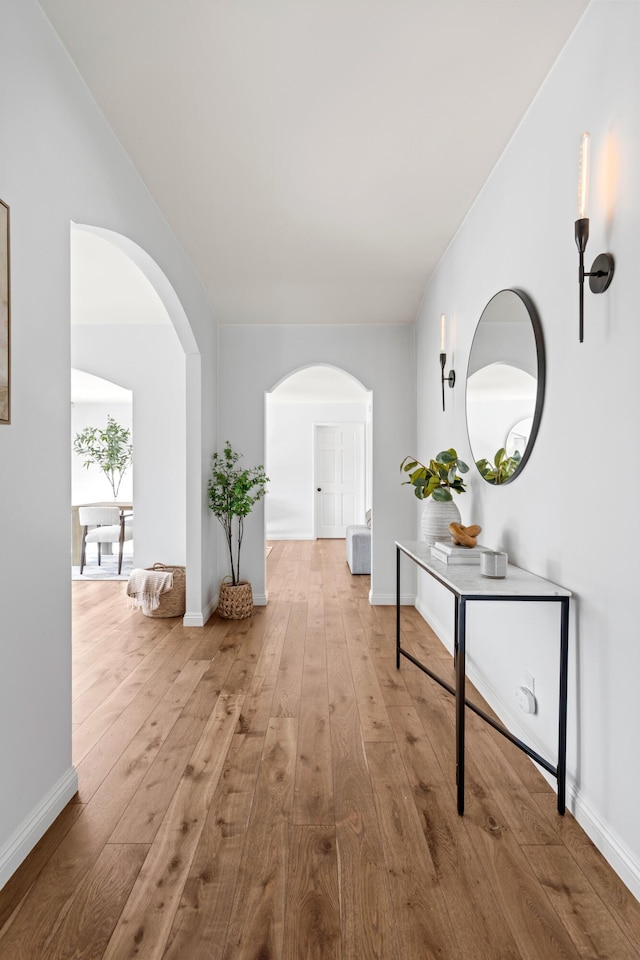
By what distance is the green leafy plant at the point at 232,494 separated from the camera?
4414 mm

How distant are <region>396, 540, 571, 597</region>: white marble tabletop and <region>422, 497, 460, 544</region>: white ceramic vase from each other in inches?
17.2

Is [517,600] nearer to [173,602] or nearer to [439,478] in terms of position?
[439,478]

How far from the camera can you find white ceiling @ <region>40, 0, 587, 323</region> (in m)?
1.81

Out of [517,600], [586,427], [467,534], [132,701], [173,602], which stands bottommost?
[132,701]

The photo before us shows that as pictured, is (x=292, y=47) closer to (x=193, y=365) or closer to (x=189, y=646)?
(x=193, y=365)

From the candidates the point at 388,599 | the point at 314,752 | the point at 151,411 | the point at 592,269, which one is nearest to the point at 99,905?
the point at 314,752

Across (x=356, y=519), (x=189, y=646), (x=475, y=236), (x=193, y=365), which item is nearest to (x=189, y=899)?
(x=189, y=646)

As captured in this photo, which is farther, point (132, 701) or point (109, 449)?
point (109, 449)

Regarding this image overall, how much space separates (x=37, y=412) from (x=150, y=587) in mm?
2882

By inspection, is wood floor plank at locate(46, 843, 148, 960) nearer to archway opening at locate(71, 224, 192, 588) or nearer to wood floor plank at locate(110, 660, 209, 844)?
wood floor plank at locate(110, 660, 209, 844)

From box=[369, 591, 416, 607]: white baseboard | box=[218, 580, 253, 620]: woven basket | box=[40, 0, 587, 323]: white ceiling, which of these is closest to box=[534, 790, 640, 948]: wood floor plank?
box=[40, 0, 587, 323]: white ceiling

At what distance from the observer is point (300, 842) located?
1727 millimetres

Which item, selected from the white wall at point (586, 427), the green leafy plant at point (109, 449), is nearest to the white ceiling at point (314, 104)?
the white wall at point (586, 427)

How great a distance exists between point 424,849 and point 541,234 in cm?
219
